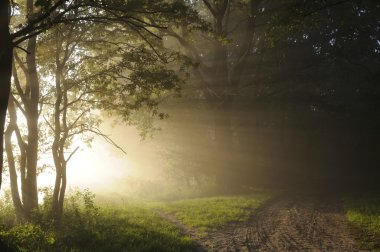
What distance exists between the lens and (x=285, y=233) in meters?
12.8

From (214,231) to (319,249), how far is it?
3.76 m

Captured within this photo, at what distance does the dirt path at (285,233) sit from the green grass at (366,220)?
0.39 metres

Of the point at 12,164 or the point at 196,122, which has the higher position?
the point at 196,122

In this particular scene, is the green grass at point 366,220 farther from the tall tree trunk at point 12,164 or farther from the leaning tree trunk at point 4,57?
the tall tree trunk at point 12,164

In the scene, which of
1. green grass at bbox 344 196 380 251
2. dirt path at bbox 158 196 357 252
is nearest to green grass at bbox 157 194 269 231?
dirt path at bbox 158 196 357 252

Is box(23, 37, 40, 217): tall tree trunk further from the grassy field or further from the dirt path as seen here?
the dirt path

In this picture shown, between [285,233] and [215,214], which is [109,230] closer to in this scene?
[215,214]

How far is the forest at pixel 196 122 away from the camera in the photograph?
11984 mm

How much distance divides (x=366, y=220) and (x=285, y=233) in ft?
13.2

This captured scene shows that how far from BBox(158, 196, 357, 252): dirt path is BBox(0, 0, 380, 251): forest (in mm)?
92

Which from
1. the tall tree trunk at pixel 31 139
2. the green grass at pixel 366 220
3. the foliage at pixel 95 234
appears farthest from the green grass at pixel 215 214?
the tall tree trunk at pixel 31 139

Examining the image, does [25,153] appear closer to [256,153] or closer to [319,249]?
[319,249]

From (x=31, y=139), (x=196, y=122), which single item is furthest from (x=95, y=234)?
(x=196, y=122)

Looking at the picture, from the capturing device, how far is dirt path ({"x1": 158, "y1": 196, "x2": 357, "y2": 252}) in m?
11.2
